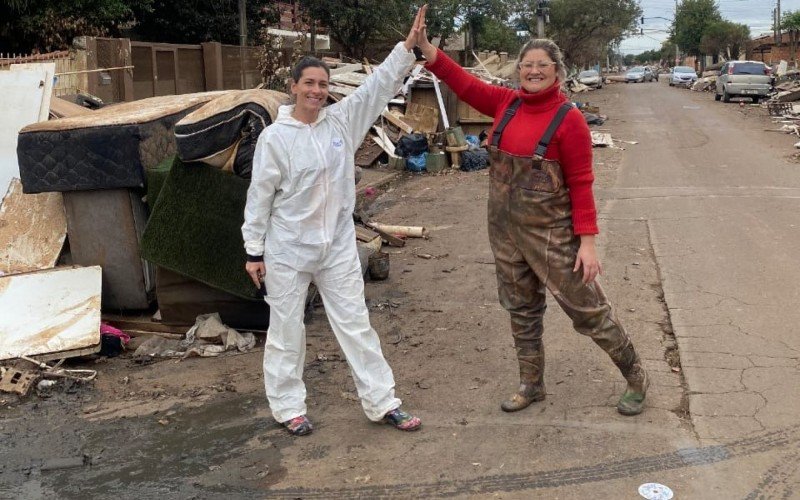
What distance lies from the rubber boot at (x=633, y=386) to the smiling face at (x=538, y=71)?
1.40 metres

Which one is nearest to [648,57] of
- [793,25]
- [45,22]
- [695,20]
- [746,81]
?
[695,20]

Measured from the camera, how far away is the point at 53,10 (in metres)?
14.7

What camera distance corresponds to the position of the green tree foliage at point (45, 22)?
14.6m

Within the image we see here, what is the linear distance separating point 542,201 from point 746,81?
3166 cm

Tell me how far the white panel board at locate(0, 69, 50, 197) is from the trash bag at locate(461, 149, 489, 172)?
866cm

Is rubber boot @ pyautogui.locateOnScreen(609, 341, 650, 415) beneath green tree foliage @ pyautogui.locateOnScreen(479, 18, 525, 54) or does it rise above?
beneath

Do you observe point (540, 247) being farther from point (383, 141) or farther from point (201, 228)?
point (383, 141)

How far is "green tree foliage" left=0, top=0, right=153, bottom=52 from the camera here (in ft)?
47.8

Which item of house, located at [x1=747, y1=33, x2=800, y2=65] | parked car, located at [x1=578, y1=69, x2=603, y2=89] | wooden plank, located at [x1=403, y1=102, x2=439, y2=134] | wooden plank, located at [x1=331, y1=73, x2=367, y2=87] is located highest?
house, located at [x1=747, y1=33, x2=800, y2=65]

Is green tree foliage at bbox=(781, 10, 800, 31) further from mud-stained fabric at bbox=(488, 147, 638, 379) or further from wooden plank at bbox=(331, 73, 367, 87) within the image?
mud-stained fabric at bbox=(488, 147, 638, 379)

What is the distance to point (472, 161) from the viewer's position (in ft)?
49.2

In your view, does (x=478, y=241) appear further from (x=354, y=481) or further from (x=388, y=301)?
(x=354, y=481)

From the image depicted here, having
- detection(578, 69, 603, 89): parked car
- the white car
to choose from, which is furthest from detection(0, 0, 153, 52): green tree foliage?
the white car

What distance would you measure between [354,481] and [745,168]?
11.6m
